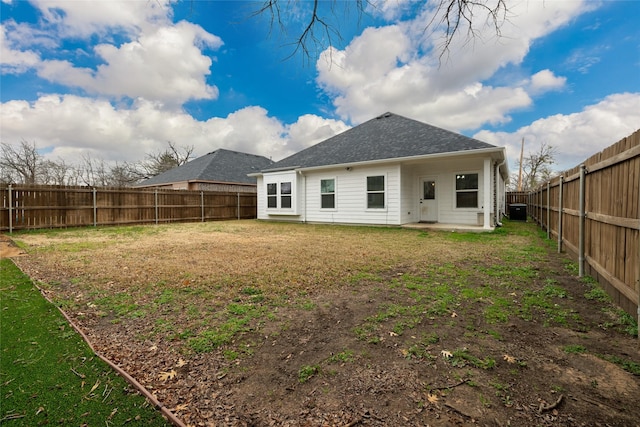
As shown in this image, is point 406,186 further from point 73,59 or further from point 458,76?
point 73,59

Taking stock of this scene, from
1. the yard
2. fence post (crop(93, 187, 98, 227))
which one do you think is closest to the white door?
the yard

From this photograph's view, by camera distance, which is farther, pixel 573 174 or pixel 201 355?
pixel 573 174

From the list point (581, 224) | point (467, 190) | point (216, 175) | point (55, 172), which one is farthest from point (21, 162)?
point (581, 224)

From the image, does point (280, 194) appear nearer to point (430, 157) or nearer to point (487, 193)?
point (430, 157)

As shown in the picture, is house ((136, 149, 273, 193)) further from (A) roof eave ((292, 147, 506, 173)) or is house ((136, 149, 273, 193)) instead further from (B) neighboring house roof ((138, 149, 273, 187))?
(A) roof eave ((292, 147, 506, 173))

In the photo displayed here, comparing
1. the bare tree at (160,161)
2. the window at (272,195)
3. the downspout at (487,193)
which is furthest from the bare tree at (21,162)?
the downspout at (487,193)

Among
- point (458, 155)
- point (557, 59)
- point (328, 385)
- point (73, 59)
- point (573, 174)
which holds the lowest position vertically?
point (328, 385)

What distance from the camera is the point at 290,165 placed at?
1437cm

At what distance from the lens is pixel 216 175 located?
64.1ft

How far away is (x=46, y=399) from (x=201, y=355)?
0.87 m

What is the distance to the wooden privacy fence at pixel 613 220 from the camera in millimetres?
2574

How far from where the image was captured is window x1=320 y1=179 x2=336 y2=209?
12.9 metres

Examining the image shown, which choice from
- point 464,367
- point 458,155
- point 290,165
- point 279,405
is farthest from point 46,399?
point 290,165

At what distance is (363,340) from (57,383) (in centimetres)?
215
